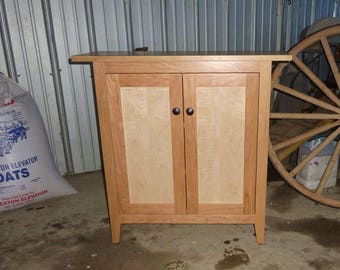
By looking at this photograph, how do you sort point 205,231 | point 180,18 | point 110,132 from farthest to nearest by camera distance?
point 180,18 < point 205,231 < point 110,132

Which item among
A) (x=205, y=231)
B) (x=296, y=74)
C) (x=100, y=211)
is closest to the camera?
(x=205, y=231)

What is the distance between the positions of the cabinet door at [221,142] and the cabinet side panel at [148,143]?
102 mm

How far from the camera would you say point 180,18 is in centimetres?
246

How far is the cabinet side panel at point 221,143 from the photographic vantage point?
1501 mm

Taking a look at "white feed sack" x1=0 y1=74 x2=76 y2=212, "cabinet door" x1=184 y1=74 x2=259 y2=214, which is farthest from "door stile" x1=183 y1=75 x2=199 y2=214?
"white feed sack" x1=0 y1=74 x2=76 y2=212

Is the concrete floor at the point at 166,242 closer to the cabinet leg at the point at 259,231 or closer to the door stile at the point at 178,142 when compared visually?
the cabinet leg at the point at 259,231

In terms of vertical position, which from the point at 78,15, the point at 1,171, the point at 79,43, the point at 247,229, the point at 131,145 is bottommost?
the point at 247,229

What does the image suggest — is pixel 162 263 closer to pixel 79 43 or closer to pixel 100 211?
pixel 100 211

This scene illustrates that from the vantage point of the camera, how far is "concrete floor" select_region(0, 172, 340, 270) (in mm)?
1621

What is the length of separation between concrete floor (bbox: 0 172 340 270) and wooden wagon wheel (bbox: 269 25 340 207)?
22 cm

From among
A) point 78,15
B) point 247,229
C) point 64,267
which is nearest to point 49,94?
point 78,15

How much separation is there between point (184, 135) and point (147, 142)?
0.18 meters

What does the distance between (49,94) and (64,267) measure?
1.28 meters

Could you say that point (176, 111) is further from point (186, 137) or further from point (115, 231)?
point (115, 231)
